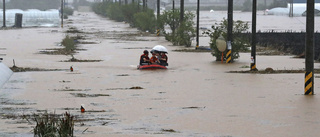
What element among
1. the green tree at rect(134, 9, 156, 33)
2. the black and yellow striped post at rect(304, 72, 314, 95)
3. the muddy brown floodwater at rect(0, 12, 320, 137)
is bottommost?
the muddy brown floodwater at rect(0, 12, 320, 137)

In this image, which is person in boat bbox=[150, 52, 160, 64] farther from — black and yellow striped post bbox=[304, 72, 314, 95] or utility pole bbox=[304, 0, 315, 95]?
utility pole bbox=[304, 0, 315, 95]

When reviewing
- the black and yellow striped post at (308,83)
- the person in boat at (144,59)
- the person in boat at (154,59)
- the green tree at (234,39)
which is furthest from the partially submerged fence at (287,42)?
the black and yellow striped post at (308,83)

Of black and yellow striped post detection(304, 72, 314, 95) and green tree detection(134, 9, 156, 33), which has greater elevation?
green tree detection(134, 9, 156, 33)

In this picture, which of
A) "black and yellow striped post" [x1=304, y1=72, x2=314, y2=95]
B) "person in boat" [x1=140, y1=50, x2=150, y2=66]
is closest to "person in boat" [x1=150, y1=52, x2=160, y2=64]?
"person in boat" [x1=140, y1=50, x2=150, y2=66]

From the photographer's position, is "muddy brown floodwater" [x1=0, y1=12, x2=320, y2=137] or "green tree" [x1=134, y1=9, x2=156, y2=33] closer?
"muddy brown floodwater" [x1=0, y1=12, x2=320, y2=137]

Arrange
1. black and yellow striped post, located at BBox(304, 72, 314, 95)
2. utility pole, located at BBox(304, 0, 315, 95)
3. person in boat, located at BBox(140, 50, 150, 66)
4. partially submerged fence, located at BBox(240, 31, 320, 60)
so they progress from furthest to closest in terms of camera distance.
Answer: partially submerged fence, located at BBox(240, 31, 320, 60), person in boat, located at BBox(140, 50, 150, 66), black and yellow striped post, located at BBox(304, 72, 314, 95), utility pole, located at BBox(304, 0, 315, 95)

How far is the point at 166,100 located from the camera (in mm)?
19406

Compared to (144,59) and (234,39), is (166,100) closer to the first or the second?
(144,59)

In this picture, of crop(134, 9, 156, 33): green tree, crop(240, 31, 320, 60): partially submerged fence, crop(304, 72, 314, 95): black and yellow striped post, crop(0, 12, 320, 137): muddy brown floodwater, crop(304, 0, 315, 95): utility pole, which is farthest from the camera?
crop(134, 9, 156, 33): green tree

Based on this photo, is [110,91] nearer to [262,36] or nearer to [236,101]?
[236,101]

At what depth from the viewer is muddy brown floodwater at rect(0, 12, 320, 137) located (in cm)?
1450

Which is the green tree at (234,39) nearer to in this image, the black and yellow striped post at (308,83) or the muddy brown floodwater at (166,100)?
the muddy brown floodwater at (166,100)

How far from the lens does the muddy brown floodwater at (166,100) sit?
14500 millimetres

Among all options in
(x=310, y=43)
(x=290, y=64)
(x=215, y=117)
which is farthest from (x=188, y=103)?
(x=290, y=64)
